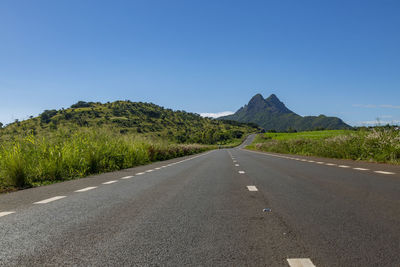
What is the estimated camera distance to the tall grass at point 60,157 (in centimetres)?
980

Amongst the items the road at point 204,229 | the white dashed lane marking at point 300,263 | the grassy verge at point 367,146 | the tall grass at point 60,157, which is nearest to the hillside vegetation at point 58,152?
the tall grass at point 60,157

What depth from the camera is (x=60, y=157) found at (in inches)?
488

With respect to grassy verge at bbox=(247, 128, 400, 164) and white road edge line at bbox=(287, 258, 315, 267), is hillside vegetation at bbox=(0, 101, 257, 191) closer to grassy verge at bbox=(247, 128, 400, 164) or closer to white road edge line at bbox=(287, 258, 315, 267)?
white road edge line at bbox=(287, 258, 315, 267)

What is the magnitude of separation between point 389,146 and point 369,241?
15.1m

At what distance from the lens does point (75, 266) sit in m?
2.92

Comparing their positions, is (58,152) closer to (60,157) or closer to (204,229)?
(60,157)

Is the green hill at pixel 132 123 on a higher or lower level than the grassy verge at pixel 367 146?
higher

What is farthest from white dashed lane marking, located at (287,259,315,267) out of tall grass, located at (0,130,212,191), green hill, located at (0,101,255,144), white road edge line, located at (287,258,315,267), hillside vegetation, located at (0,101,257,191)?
green hill, located at (0,101,255,144)

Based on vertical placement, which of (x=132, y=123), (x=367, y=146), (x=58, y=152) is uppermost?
(x=132, y=123)

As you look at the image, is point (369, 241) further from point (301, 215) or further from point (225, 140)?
A: point (225, 140)

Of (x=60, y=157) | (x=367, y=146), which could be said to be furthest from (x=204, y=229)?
(x=367, y=146)

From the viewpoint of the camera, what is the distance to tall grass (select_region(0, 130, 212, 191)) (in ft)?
32.1

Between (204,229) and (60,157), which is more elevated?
(60,157)

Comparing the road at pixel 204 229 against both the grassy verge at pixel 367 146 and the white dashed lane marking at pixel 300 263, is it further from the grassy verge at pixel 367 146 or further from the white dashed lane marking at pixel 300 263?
the grassy verge at pixel 367 146
